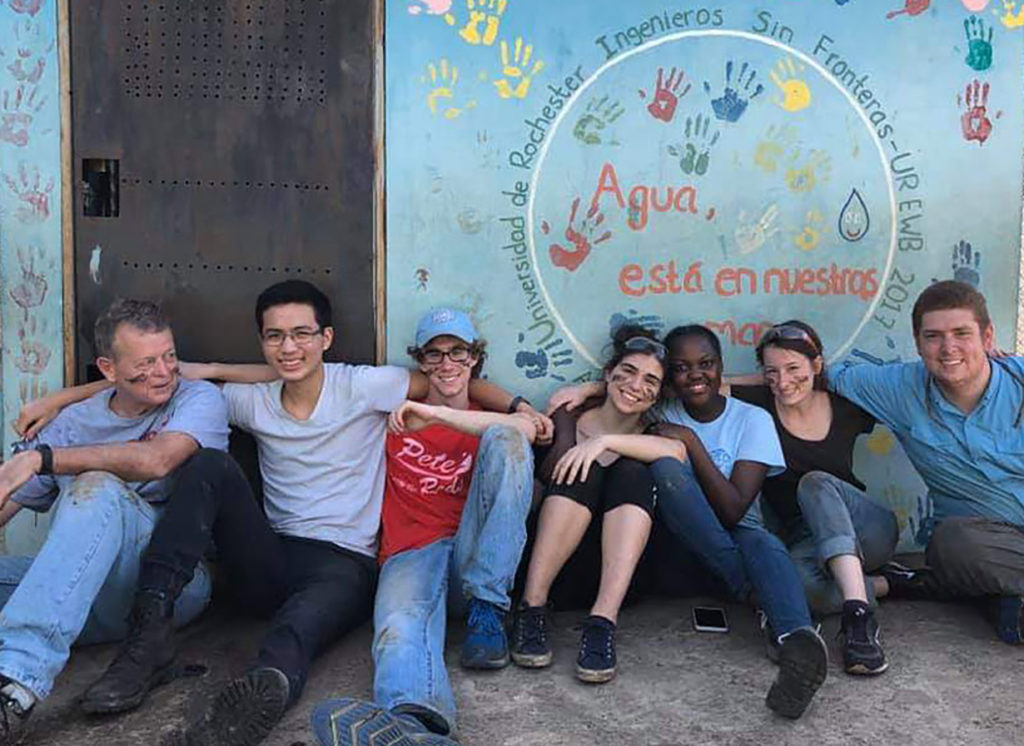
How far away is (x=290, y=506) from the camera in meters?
3.76

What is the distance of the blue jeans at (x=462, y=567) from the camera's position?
123 inches

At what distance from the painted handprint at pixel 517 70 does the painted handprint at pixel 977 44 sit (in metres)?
1.81

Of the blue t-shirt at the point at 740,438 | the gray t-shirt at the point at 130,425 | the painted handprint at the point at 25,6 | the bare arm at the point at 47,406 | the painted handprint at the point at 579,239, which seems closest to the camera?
the gray t-shirt at the point at 130,425

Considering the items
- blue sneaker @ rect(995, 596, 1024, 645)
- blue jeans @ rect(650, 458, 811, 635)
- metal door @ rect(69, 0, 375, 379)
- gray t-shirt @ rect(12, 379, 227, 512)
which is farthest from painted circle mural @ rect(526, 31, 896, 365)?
gray t-shirt @ rect(12, 379, 227, 512)

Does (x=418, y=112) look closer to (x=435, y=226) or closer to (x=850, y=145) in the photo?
(x=435, y=226)

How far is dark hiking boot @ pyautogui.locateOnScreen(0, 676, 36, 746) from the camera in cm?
280

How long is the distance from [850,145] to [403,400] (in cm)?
218

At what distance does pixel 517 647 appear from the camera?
3.43 m

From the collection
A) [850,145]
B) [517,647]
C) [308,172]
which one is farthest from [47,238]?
[850,145]

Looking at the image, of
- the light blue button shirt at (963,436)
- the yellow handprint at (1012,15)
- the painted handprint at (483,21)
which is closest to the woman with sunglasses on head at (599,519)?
the light blue button shirt at (963,436)

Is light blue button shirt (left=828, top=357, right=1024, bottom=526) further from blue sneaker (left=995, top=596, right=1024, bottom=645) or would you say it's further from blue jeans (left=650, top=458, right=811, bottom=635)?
blue jeans (left=650, top=458, right=811, bottom=635)

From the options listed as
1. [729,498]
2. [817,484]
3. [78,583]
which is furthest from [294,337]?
[817,484]

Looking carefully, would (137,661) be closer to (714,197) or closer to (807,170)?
(714,197)

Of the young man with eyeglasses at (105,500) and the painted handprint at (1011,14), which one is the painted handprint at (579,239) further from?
the painted handprint at (1011,14)
